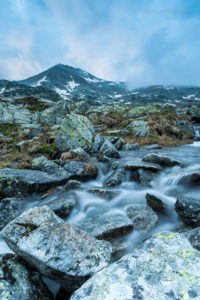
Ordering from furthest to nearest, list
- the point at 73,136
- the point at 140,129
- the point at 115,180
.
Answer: the point at 140,129 < the point at 73,136 < the point at 115,180

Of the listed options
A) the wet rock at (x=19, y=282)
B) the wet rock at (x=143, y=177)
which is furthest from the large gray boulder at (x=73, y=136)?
the wet rock at (x=19, y=282)

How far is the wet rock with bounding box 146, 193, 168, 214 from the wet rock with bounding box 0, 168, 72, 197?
3.69 metres

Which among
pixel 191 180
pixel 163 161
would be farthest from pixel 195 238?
pixel 163 161

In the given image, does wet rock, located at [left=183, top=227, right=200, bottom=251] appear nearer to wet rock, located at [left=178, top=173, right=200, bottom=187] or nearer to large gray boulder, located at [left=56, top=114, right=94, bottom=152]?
wet rock, located at [left=178, top=173, right=200, bottom=187]

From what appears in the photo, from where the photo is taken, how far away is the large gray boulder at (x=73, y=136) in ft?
35.5

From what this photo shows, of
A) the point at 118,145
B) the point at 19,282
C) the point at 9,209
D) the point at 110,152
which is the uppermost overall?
the point at 118,145

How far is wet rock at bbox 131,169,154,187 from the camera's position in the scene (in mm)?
7380

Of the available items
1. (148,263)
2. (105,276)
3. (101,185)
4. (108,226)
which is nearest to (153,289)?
(148,263)

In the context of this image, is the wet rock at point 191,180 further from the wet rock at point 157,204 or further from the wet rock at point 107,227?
the wet rock at point 107,227

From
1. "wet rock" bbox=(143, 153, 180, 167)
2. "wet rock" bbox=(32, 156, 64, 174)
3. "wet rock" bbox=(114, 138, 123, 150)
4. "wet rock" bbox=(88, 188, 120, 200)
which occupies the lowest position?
"wet rock" bbox=(88, 188, 120, 200)

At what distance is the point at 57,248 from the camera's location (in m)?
2.64

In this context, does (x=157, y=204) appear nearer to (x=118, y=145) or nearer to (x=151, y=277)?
(x=151, y=277)

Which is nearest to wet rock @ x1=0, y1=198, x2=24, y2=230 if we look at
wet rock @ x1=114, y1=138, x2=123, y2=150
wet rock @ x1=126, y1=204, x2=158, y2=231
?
wet rock @ x1=126, y1=204, x2=158, y2=231

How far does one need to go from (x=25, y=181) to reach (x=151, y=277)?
5.79 m
